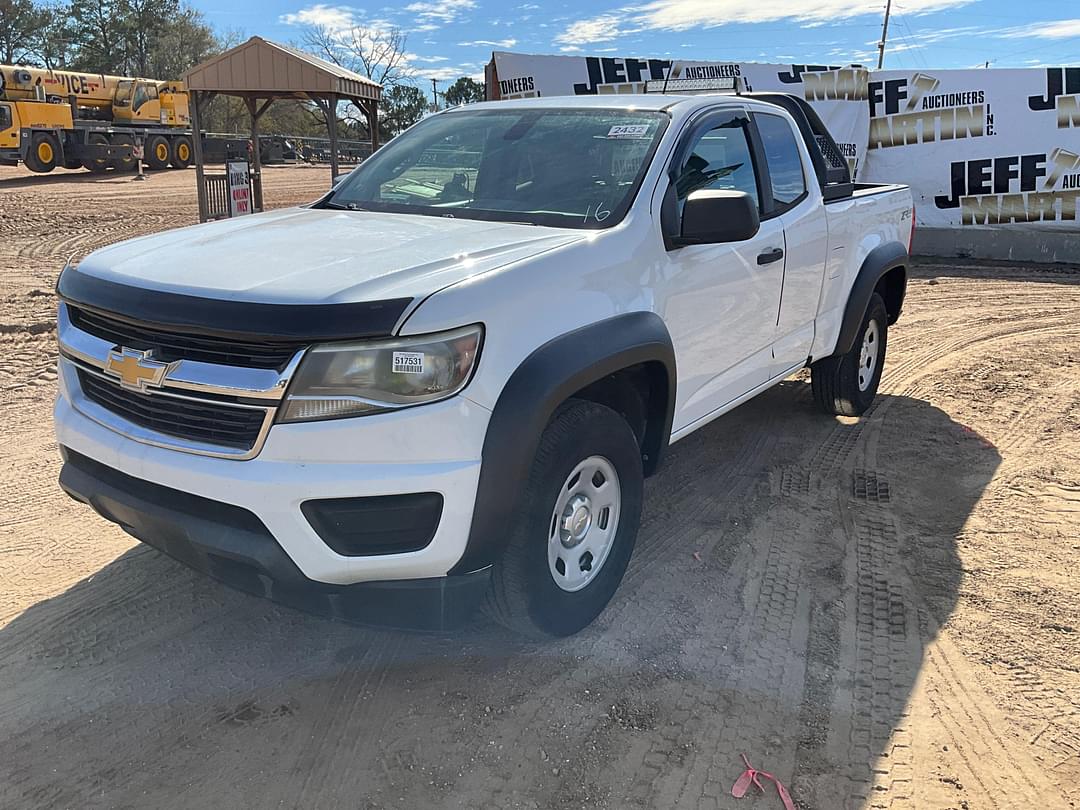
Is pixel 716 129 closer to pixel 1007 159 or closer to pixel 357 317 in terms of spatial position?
pixel 357 317

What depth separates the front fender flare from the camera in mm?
2516

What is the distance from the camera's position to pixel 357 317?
93.1 inches

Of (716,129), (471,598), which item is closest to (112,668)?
(471,598)

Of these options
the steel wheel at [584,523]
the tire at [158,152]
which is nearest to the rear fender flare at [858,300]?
the steel wheel at [584,523]

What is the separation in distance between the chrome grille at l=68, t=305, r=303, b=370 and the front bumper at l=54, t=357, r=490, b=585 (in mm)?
206

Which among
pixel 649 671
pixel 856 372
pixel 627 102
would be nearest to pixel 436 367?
pixel 649 671

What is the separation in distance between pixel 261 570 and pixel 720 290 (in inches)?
86.3

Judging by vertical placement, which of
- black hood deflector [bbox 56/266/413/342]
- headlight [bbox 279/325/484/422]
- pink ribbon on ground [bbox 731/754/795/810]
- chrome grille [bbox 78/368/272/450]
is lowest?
pink ribbon on ground [bbox 731/754/795/810]

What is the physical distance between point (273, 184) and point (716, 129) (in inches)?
945

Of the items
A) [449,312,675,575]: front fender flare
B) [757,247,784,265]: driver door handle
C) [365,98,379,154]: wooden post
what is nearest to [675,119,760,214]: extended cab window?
[757,247,784,265]: driver door handle

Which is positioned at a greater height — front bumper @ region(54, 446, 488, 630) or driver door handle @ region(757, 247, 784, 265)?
driver door handle @ region(757, 247, 784, 265)

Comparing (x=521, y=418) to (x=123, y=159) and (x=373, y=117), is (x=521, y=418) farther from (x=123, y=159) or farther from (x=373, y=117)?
(x=123, y=159)

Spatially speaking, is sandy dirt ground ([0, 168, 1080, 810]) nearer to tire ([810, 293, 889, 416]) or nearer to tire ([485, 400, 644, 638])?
tire ([485, 400, 644, 638])

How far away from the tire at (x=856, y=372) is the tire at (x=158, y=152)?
29.2m
